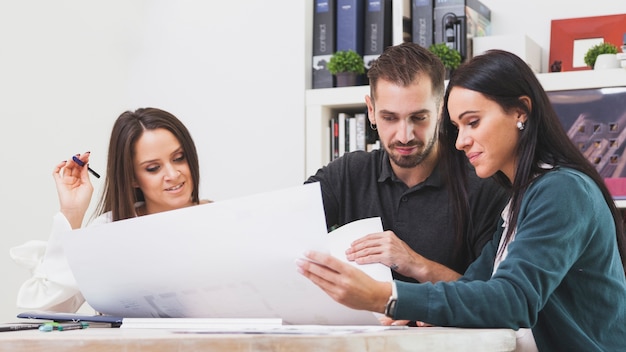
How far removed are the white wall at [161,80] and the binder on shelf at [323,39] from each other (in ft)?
0.16

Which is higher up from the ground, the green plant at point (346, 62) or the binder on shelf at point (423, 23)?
the binder on shelf at point (423, 23)

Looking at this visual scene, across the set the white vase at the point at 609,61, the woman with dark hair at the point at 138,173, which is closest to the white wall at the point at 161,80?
the white vase at the point at 609,61

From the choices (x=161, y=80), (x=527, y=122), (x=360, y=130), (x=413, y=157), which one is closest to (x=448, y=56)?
(x=360, y=130)

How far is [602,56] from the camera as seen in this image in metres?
2.80

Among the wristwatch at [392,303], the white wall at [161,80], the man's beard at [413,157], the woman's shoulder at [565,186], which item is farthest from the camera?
the white wall at [161,80]

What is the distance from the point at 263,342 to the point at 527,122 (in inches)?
28.0

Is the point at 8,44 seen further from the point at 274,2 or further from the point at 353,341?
the point at 353,341

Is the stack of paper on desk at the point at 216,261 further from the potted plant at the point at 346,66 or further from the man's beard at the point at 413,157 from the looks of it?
the potted plant at the point at 346,66

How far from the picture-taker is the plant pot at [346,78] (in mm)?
3045

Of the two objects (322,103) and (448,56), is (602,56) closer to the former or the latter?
(448,56)

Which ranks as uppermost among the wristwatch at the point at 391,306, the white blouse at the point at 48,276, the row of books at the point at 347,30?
the row of books at the point at 347,30

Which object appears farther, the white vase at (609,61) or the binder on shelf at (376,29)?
the binder on shelf at (376,29)

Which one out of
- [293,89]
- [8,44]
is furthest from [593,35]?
[8,44]

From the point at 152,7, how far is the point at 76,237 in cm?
218
